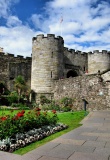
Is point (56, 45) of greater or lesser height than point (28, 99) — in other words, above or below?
above

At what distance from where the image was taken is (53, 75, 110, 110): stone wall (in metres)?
17.6

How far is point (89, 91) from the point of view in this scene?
61.6 ft

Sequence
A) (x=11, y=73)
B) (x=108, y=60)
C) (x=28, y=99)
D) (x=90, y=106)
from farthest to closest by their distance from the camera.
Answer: (x=108, y=60) < (x=11, y=73) < (x=28, y=99) < (x=90, y=106)

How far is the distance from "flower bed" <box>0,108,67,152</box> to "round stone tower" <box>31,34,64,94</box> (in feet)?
55.0

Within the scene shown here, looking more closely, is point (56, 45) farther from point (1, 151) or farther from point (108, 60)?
point (1, 151)

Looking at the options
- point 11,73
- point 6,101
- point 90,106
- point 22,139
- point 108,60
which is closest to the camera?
point 22,139

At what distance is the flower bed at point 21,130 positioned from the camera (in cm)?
571

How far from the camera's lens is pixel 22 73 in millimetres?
30672

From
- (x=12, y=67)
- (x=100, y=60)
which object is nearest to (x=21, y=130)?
(x=12, y=67)

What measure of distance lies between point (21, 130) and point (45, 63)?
18757 millimetres

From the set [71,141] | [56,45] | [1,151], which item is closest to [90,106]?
[56,45]

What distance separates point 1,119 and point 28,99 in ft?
64.4

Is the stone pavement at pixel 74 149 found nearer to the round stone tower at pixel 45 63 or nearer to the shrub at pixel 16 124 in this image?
the shrub at pixel 16 124

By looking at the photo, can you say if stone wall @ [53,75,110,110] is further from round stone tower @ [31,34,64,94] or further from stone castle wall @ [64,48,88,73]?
stone castle wall @ [64,48,88,73]
